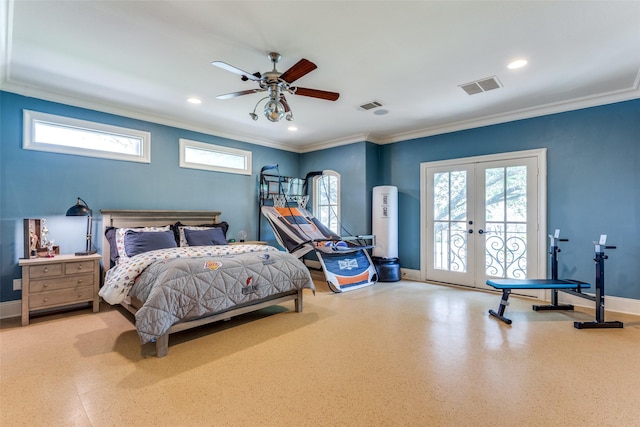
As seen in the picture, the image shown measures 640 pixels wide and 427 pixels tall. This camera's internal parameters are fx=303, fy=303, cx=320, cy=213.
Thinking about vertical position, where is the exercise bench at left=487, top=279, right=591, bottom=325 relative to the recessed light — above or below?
below

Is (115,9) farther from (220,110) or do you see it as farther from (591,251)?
(591,251)

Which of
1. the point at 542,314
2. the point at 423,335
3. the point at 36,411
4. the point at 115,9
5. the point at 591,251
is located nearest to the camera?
the point at 36,411

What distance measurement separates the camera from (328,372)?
236 cm

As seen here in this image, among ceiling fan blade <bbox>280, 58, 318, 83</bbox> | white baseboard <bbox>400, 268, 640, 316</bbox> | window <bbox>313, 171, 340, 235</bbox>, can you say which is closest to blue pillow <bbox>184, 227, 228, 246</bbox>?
window <bbox>313, 171, 340, 235</bbox>

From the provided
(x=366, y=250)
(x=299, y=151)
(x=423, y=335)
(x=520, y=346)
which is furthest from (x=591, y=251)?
(x=299, y=151)

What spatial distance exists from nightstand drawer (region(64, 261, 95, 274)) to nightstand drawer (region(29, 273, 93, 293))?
0.20 feet

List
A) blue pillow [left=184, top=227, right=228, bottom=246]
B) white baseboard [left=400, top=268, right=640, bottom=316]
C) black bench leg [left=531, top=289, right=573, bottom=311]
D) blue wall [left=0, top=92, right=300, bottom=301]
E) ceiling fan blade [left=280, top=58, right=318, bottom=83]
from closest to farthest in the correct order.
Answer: ceiling fan blade [left=280, top=58, right=318, bottom=83]
blue wall [left=0, top=92, right=300, bottom=301]
white baseboard [left=400, top=268, right=640, bottom=316]
black bench leg [left=531, top=289, right=573, bottom=311]
blue pillow [left=184, top=227, right=228, bottom=246]

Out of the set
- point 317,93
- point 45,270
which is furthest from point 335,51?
point 45,270

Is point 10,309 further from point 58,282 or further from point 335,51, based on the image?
point 335,51

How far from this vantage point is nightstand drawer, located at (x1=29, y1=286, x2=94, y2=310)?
3.32 m

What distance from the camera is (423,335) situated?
10.1ft

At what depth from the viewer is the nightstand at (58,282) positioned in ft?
10.7

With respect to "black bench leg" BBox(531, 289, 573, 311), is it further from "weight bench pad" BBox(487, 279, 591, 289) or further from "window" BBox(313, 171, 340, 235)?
"window" BBox(313, 171, 340, 235)

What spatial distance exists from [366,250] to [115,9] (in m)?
4.68
